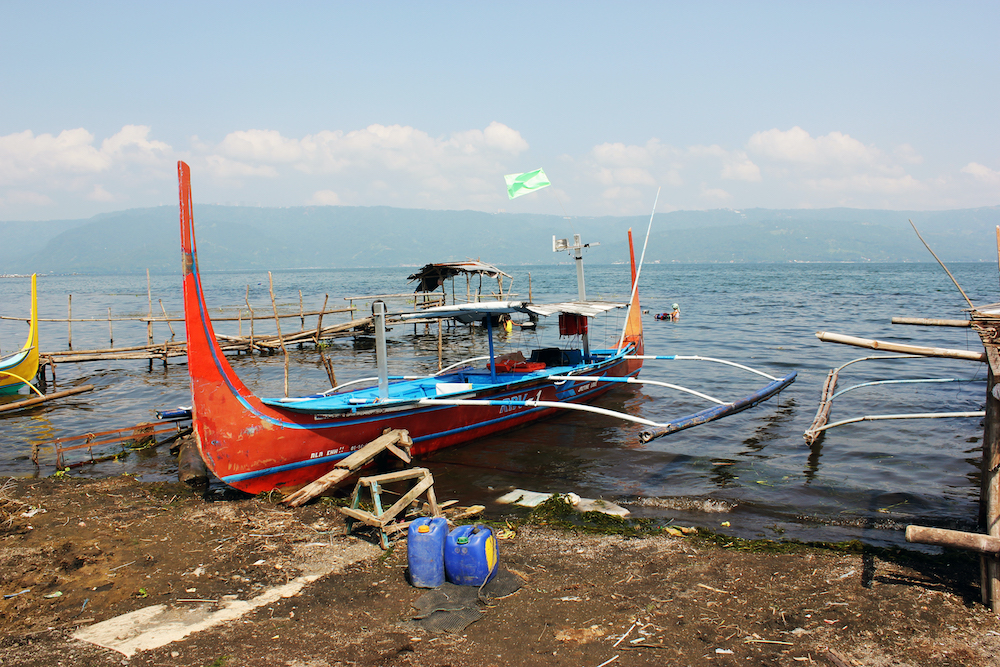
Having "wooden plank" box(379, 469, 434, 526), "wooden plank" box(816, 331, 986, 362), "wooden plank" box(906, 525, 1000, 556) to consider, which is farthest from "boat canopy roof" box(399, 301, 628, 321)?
"wooden plank" box(906, 525, 1000, 556)

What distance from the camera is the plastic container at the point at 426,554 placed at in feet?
19.7

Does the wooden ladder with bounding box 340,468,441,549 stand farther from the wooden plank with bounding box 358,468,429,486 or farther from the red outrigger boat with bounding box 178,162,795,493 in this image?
the red outrigger boat with bounding box 178,162,795,493

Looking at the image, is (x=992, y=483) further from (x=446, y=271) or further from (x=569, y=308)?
(x=446, y=271)

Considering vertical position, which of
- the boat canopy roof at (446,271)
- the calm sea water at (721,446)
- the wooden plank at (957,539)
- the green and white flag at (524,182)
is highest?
the green and white flag at (524,182)

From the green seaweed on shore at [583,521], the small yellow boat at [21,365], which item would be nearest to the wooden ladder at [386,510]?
the green seaweed on shore at [583,521]

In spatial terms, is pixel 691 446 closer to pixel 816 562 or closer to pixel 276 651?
pixel 816 562

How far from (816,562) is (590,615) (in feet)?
9.81

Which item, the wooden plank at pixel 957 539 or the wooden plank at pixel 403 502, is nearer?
the wooden plank at pixel 957 539

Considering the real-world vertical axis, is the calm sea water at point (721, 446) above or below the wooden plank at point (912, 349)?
below

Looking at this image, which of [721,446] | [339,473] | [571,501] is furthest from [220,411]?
[721,446]

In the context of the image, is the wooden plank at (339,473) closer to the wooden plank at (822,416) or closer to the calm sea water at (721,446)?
the calm sea water at (721,446)

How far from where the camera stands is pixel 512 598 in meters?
5.88

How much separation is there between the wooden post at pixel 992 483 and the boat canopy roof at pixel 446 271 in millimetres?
22380

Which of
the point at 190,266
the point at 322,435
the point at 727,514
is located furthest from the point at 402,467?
the point at 727,514
